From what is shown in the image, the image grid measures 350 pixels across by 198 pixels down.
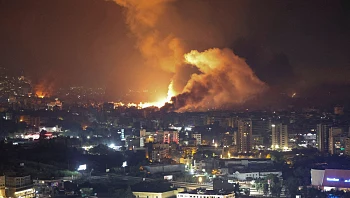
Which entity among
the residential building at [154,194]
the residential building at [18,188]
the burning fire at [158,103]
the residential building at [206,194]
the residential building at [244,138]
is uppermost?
the burning fire at [158,103]

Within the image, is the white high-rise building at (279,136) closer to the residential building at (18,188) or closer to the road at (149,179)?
the road at (149,179)

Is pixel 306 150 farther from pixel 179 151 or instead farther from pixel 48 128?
pixel 48 128

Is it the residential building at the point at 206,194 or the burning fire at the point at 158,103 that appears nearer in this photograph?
the residential building at the point at 206,194

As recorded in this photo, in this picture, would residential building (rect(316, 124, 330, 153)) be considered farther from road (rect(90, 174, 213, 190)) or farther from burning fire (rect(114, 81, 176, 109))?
road (rect(90, 174, 213, 190))

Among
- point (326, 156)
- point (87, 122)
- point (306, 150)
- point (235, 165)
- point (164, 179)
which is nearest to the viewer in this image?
point (164, 179)

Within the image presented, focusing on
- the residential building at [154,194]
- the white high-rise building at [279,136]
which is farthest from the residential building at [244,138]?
the residential building at [154,194]

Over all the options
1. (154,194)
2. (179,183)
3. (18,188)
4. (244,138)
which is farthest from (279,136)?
(18,188)

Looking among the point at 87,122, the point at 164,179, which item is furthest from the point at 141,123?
the point at 164,179

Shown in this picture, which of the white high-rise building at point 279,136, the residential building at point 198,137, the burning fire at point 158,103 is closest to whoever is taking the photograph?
the residential building at point 198,137

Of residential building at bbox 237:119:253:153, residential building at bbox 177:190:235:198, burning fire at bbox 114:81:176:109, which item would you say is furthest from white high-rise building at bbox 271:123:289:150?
residential building at bbox 177:190:235:198

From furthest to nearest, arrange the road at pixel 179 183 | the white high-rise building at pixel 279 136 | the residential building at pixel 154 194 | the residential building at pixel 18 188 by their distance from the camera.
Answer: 1. the white high-rise building at pixel 279 136
2. the road at pixel 179 183
3. the residential building at pixel 154 194
4. the residential building at pixel 18 188

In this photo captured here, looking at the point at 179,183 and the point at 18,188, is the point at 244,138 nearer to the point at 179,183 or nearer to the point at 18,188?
the point at 179,183
